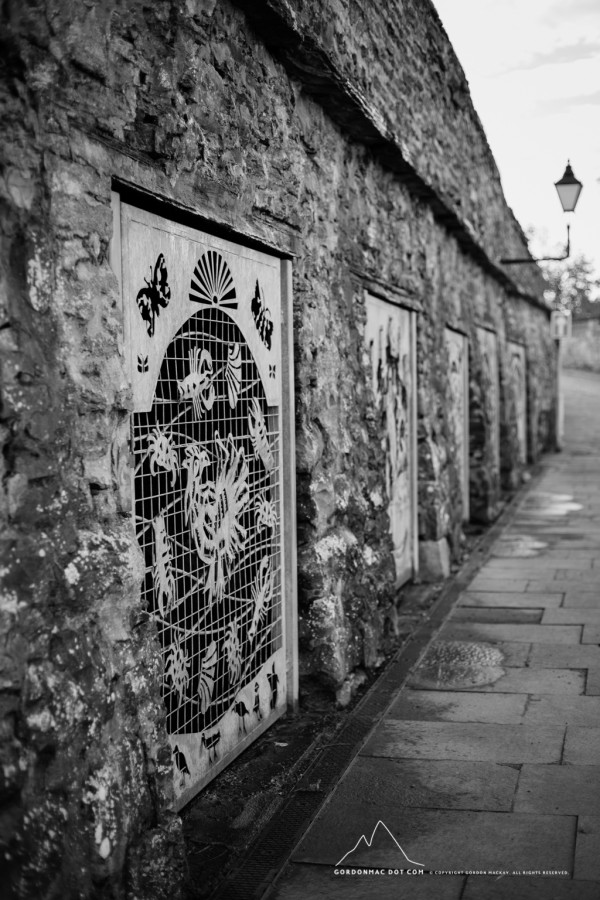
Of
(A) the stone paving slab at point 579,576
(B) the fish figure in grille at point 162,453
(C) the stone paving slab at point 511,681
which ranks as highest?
(B) the fish figure in grille at point 162,453

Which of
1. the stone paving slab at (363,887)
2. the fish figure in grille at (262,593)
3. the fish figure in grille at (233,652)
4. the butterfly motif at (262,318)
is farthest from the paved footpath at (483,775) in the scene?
the butterfly motif at (262,318)

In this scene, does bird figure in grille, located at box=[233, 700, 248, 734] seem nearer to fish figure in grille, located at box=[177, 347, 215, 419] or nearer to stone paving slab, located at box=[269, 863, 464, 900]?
stone paving slab, located at box=[269, 863, 464, 900]

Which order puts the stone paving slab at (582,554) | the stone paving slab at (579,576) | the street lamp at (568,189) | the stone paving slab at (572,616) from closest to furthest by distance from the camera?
1. the stone paving slab at (572,616)
2. the stone paving slab at (579,576)
3. the stone paving slab at (582,554)
4. the street lamp at (568,189)

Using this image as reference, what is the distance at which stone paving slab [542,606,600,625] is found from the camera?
18.8 feet

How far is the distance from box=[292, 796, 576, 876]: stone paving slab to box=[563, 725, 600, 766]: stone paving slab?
0.53 meters

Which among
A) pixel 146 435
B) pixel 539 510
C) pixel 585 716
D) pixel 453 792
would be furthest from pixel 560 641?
pixel 539 510

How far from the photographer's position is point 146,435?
2.92m

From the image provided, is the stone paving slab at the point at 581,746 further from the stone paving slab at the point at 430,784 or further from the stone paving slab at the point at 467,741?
the stone paving slab at the point at 430,784

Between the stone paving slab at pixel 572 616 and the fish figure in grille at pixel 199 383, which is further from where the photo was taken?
the stone paving slab at pixel 572 616

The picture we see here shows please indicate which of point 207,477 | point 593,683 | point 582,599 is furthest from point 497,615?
point 207,477

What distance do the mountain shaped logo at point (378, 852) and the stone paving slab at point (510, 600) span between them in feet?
11.0

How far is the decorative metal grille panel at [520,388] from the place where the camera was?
13002 mm

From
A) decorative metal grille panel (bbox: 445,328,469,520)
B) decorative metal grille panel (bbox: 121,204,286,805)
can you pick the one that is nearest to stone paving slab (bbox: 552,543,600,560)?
decorative metal grille panel (bbox: 445,328,469,520)

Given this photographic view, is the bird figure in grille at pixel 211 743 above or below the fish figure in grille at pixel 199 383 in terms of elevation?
below
